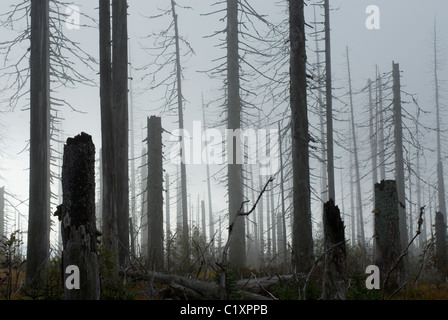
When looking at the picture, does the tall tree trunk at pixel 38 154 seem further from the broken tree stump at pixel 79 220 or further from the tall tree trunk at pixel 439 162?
the tall tree trunk at pixel 439 162

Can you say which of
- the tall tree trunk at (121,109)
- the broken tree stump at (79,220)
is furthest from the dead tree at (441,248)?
the broken tree stump at (79,220)

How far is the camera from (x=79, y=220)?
5.25m

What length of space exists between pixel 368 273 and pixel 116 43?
783cm

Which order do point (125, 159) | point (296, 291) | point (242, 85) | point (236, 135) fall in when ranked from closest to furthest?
point (296, 291), point (125, 159), point (236, 135), point (242, 85)

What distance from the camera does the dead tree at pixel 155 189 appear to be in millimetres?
12547

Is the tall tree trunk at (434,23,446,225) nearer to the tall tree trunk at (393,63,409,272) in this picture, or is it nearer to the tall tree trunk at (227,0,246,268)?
the tall tree trunk at (393,63,409,272)

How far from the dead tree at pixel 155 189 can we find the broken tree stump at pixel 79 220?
6.99 meters

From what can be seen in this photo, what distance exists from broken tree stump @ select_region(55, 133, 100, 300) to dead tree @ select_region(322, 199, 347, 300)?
279cm

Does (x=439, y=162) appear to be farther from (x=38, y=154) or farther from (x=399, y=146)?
(x=38, y=154)

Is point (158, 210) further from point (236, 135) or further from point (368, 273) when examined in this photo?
point (368, 273)

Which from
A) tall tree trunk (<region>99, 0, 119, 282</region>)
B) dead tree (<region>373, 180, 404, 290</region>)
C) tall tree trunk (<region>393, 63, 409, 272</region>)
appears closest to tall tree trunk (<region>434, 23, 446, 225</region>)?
tall tree trunk (<region>393, 63, 409, 272</region>)

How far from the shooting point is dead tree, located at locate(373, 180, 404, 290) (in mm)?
8977

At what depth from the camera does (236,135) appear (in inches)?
635
